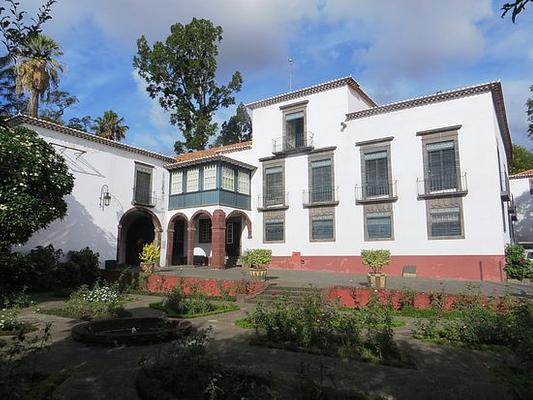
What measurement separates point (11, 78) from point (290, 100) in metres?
19.9

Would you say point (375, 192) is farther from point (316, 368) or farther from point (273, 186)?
point (316, 368)

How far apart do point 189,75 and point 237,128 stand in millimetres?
7889

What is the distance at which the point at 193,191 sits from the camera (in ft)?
81.5

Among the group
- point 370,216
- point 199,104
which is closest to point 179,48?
point 199,104

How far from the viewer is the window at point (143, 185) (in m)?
24.2

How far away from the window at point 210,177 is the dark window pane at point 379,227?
8.65 metres

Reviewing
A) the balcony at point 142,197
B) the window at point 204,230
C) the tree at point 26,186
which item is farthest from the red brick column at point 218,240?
the tree at point 26,186

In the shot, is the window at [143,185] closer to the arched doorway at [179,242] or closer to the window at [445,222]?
the arched doorway at [179,242]

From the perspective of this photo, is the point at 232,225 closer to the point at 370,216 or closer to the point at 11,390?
the point at 370,216

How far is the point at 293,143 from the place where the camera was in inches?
957

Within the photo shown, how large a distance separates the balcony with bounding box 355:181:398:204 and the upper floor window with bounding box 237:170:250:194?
6.82 m

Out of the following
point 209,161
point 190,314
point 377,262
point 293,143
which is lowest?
point 190,314

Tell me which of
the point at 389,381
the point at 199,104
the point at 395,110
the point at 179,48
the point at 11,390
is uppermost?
the point at 179,48

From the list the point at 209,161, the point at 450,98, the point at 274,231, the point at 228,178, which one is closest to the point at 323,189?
the point at 274,231
